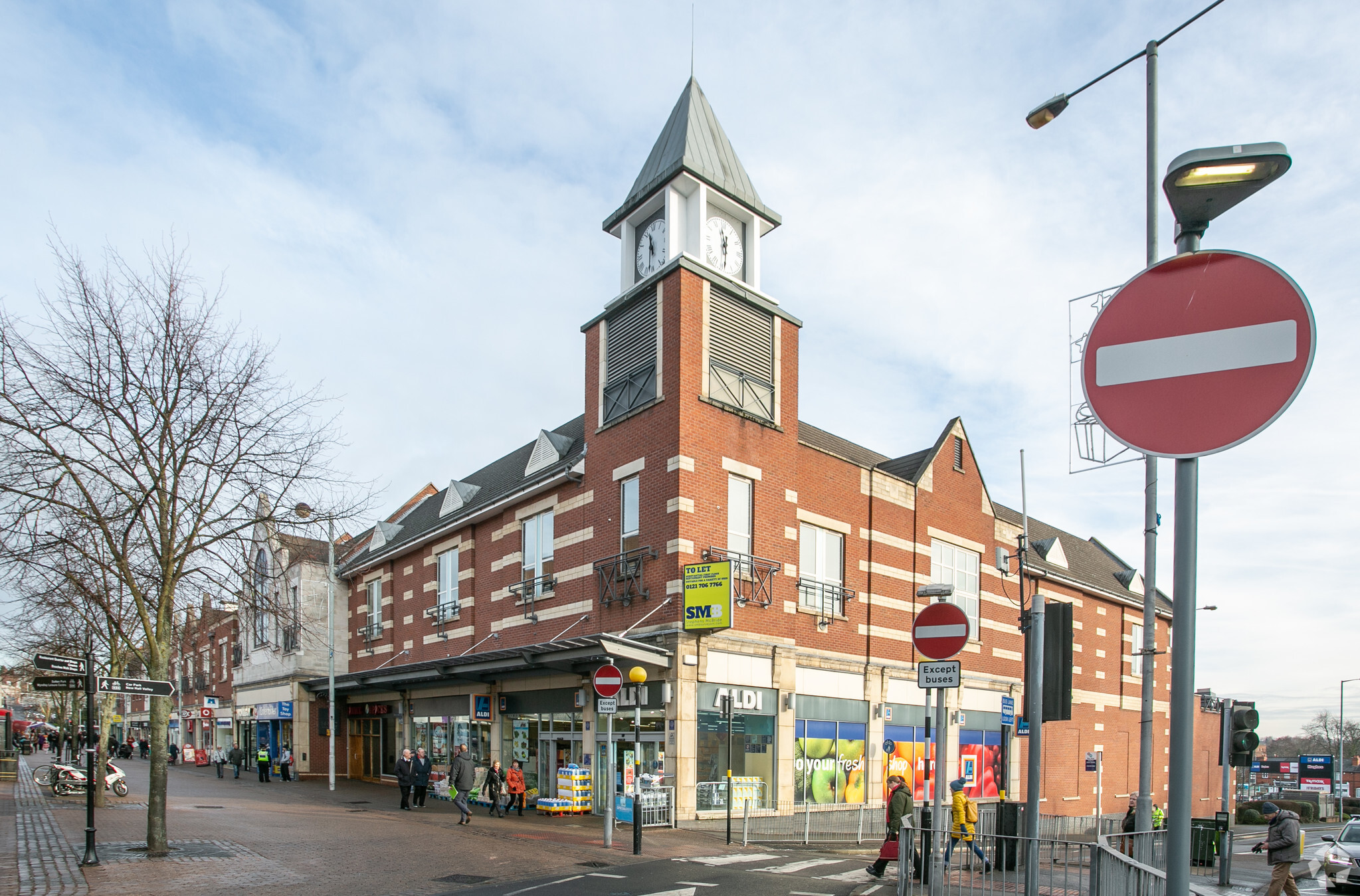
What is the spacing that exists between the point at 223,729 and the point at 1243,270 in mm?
62013

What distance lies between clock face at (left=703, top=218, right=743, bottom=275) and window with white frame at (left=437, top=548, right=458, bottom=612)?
14.0m

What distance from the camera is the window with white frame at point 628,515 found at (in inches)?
884

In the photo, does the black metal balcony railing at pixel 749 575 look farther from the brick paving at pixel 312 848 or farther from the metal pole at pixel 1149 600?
the metal pole at pixel 1149 600

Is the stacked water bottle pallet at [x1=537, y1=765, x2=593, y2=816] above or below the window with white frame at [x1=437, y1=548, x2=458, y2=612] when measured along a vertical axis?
below

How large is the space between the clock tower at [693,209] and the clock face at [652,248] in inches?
1.0

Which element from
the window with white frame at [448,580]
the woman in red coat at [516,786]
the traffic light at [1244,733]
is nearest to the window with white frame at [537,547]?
the woman in red coat at [516,786]

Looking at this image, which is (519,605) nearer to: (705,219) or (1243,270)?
(705,219)

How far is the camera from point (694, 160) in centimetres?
2339

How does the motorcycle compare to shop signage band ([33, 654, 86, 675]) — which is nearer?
shop signage band ([33, 654, 86, 675])

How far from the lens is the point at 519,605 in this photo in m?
27.0

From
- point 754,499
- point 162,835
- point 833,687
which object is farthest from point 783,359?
point 162,835

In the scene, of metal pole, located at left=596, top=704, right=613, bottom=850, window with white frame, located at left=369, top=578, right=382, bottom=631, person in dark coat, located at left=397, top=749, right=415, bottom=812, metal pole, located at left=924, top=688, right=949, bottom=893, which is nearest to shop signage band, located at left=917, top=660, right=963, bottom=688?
metal pole, located at left=924, top=688, right=949, bottom=893

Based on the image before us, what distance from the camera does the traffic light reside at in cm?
1281

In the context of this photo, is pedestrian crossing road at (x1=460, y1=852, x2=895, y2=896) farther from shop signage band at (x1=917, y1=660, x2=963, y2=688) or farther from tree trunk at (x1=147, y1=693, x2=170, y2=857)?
tree trunk at (x1=147, y1=693, x2=170, y2=857)
